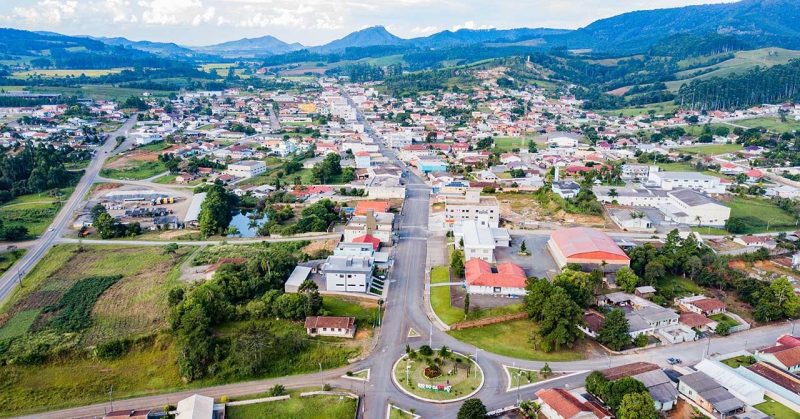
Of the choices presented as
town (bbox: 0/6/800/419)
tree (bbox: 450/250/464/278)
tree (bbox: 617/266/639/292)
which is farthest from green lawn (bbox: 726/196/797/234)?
tree (bbox: 450/250/464/278)

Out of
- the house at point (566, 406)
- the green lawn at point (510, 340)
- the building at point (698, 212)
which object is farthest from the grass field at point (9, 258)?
the building at point (698, 212)

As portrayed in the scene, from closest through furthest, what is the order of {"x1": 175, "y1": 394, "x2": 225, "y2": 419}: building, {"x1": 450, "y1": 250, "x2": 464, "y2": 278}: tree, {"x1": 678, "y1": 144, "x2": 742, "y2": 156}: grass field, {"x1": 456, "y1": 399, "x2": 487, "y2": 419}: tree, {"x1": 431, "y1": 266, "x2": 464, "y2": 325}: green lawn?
{"x1": 456, "y1": 399, "x2": 487, "y2": 419}: tree
{"x1": 175, "y1": 394, "x2": 225, "y2": 419}: building
{"x1": 431, "y1": 266, "x2": 464, "y2": 325}: green lawn
{"x1": 450, "y1": 250, "x2": 464, "y2": 278}: tree
{"x1": 678, "y1": 144, "x2": 742, "y2": 156}: grass field

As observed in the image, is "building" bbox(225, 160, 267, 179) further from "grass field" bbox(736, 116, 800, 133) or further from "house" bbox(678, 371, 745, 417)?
"grass field" bbox(736, 116, 800, 133)

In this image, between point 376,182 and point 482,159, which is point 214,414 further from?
point 482,159

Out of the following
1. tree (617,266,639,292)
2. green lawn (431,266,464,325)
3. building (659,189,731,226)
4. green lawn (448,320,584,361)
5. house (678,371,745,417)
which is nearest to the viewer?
house (678,371,745,417)

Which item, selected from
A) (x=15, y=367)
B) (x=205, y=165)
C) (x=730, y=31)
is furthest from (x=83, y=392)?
(x=730, y=31)

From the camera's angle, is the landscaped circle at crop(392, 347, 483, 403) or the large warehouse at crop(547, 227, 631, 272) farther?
the large warehouse at crop(547, 227, 631, 272)

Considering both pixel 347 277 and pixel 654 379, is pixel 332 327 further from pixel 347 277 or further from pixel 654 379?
pixel 654 379
